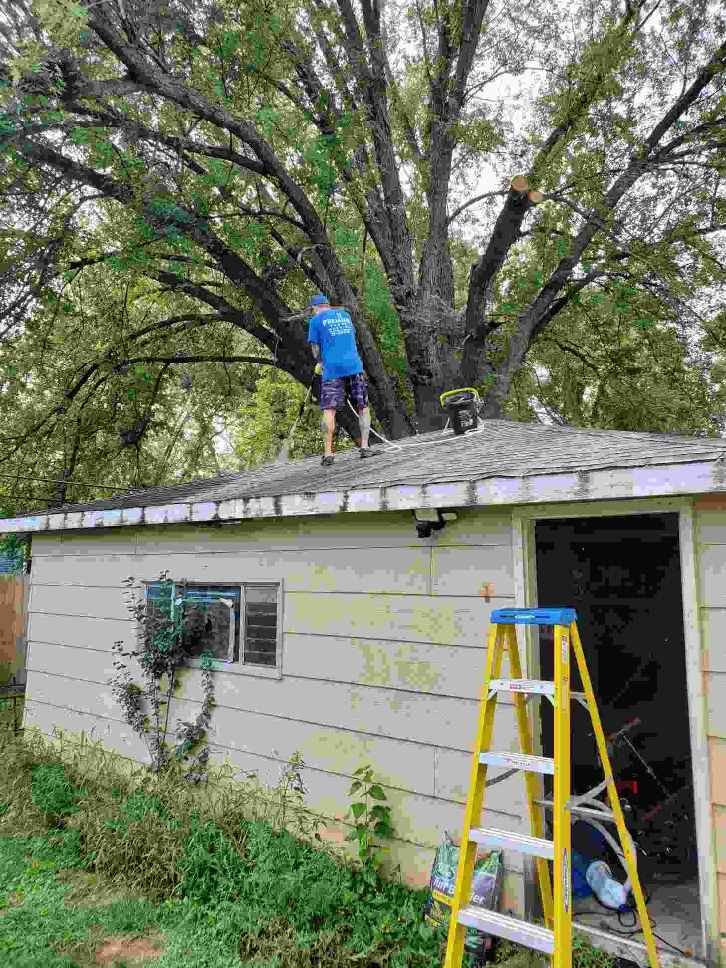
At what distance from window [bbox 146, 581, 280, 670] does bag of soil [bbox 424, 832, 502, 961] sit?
1.99 m

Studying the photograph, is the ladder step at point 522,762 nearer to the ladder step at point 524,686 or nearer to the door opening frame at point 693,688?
the ladder step at point 524,686

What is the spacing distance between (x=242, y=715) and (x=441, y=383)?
741cm

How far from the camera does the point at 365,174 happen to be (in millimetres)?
11633

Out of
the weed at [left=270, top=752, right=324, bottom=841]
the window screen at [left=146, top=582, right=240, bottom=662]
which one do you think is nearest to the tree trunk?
the window screen at [left=146, top=582, right=240, bottom=662]

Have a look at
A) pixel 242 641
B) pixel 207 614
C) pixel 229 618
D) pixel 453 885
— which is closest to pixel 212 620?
pixel 207 614

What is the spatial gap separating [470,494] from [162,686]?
154 inches

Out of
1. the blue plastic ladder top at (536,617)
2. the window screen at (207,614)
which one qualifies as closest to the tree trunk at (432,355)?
the window screen at (207,614)

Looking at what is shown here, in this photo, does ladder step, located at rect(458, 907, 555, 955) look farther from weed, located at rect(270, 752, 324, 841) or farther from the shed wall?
weed, located at rect(270, 752, 324, 841)

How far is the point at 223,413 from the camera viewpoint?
22125 mm

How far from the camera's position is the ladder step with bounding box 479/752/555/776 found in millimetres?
3090

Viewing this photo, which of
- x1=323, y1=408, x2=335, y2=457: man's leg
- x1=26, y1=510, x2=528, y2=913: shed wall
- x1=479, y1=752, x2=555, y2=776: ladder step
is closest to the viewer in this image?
x1=479, y1=752, x2=555, y2=776: ladder step

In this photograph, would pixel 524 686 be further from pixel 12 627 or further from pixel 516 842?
pixel 12 627

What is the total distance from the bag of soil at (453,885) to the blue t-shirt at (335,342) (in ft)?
13.2

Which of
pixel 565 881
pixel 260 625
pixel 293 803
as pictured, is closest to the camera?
pixel 565 881
